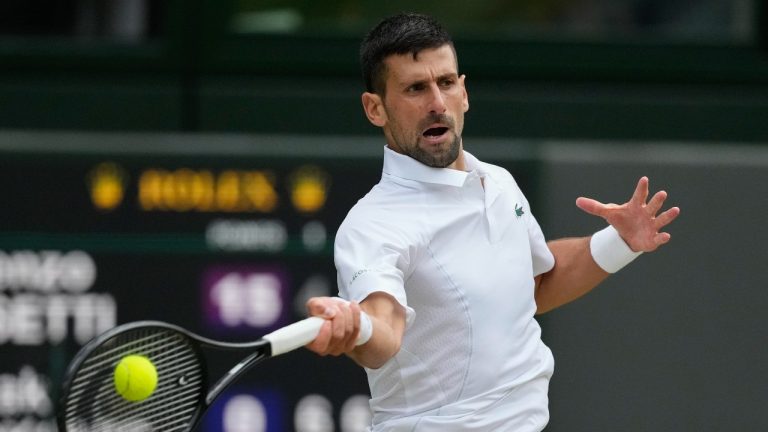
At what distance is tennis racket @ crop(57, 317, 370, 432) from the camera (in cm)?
337

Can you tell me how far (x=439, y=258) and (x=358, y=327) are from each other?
0.40 m

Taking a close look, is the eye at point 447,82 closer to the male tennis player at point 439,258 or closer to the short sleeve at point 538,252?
the male tennis player at point 439,258

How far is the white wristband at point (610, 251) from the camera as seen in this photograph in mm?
4078

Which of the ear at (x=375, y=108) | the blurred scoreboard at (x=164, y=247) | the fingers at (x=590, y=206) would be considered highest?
the ear at (x=375, y=108)

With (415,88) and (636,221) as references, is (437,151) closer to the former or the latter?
(415,88)

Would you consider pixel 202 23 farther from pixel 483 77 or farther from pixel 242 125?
pixel 483 77

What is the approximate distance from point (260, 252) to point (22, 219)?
742 millimetres

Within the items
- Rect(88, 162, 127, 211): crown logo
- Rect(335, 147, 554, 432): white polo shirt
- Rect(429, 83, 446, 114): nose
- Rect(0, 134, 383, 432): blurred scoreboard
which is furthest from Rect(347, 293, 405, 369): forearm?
Rect(88, 162, 127, 211): crown logo

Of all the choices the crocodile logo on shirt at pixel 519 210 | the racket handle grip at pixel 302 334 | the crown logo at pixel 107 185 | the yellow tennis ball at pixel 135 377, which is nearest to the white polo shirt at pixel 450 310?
the crocodile logo on shirt at pixel 519 210

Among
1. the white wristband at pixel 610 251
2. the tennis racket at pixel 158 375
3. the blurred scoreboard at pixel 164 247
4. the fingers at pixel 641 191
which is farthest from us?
the blurred scoreboard at pixel 164 247

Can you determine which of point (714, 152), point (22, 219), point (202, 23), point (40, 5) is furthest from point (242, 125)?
point (714, 152)

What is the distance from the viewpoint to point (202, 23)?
21.7 feet

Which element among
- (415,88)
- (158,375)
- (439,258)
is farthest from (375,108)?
(158,375)

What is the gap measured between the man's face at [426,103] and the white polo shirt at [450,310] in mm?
44
